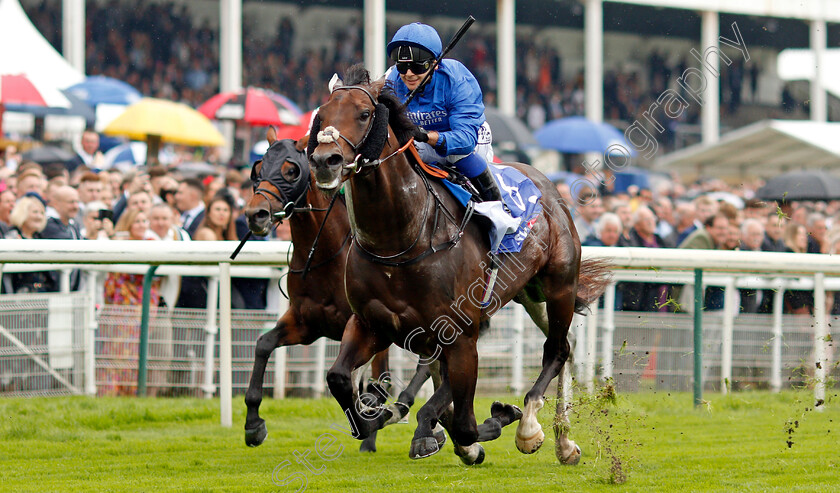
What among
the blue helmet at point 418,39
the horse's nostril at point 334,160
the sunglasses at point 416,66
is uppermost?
the blue helmet at point 418,39

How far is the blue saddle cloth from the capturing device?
4.64m

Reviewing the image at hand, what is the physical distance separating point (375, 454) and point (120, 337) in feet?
7.76

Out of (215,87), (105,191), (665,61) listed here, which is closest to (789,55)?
(665,61)

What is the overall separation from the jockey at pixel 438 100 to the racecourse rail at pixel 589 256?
171 cm

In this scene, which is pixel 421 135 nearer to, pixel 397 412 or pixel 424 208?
pixel 424 208

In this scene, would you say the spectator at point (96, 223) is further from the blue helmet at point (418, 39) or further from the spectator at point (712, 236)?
the spectator at point (712, 236)

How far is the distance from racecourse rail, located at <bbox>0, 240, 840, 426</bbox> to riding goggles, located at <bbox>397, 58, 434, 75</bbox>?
76.1 inches

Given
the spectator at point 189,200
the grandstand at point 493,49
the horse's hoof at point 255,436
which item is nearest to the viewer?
the horse's hoof at point 255,436

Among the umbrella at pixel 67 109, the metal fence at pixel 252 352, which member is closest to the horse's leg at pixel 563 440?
the metal fence at pixel 252 352

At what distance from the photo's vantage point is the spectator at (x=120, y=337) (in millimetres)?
7176

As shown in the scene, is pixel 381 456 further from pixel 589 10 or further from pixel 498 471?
pixel 589 10

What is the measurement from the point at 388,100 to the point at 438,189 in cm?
58

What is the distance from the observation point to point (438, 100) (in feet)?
15.2

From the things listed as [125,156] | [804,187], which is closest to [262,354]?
[804,187]
